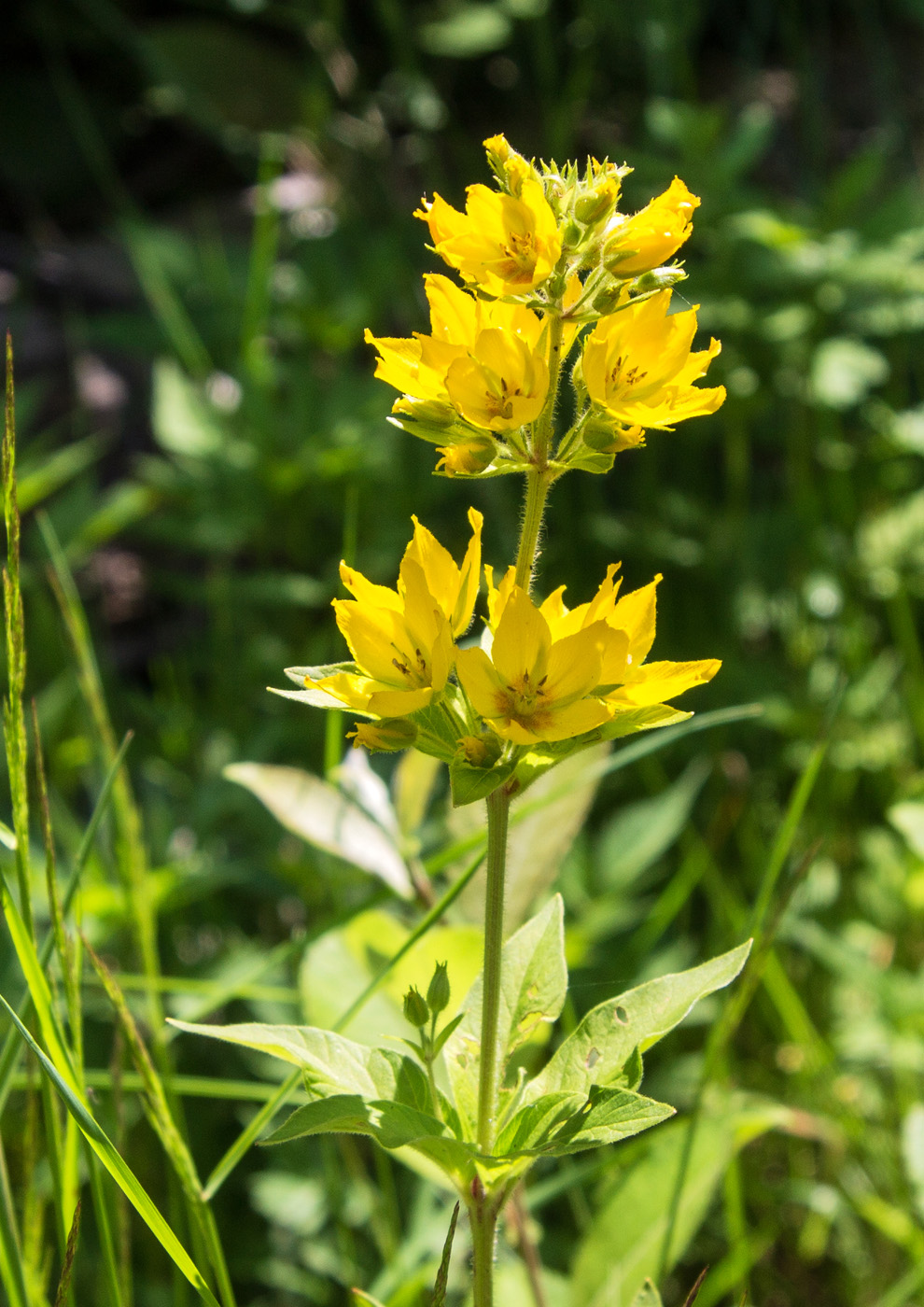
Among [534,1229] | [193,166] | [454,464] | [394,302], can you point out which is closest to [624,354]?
[454,464]

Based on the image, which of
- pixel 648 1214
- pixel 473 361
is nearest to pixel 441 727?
pixel 473 361

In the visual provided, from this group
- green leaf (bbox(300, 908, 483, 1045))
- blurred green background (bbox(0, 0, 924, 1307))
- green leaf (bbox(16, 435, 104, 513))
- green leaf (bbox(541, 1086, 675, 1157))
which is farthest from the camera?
green leaf (bbox(16, 435, 104, 513))

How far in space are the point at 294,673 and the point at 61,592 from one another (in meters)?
0.51

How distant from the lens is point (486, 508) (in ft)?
9.48

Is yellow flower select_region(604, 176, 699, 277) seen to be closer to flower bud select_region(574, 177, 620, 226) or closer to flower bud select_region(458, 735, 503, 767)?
flower bud select_region(574, 177, 620, 226)

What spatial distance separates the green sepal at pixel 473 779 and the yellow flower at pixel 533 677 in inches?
0.9

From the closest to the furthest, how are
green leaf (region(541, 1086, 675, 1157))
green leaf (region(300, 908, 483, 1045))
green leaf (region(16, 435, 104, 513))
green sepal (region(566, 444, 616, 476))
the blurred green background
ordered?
green leaf (region(541, 1086, 675, 1157)) → green sepal (region(566, 444, 616, 476)) → green leaf (region(300, 908, 483, 1045)) → the blurred green background → green leaf (region(16, 435, 104, 513))

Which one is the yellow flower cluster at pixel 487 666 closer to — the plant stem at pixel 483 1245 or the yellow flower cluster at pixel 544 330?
the yellow flower cluster at pixel 544 330

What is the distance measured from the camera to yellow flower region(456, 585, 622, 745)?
2.62ft

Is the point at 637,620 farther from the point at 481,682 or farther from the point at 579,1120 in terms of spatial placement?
the point at 579,1120

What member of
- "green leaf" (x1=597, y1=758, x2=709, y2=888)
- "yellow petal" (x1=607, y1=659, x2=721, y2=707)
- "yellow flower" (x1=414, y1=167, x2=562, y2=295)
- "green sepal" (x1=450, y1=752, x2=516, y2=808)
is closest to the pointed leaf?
"green sepal" (x1=450, y1=752, x2=516, y2=808)

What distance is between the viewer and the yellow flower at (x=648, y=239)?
84 cm

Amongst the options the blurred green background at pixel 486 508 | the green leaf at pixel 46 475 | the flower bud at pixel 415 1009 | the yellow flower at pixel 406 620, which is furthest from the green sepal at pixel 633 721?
the green leaf at pixel 46 475

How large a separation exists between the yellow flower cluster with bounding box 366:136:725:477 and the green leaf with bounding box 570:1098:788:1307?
0.75 m
